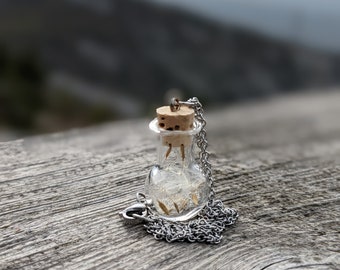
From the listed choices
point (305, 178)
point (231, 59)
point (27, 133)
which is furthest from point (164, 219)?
point (231, 59)

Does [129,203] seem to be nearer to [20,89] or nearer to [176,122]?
[176,122]

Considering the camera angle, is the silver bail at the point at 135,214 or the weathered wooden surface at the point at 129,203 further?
the silver bail at the point at 135,214

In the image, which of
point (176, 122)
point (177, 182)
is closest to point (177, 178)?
point (177, 182)

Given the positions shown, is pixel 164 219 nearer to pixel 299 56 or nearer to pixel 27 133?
pixel 27 133

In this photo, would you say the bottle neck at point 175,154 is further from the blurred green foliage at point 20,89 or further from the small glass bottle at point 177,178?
the blurred green foliage at point 20,89

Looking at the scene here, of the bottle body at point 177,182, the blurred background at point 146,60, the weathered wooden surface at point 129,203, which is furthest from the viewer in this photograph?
the blurred background at point 146,60

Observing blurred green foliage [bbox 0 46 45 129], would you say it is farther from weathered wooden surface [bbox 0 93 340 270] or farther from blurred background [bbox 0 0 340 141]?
weathered wooden surface [bbox 0 93 340 270]

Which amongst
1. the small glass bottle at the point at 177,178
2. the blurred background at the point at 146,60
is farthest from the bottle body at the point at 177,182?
the blurred background at the point at 146,60
